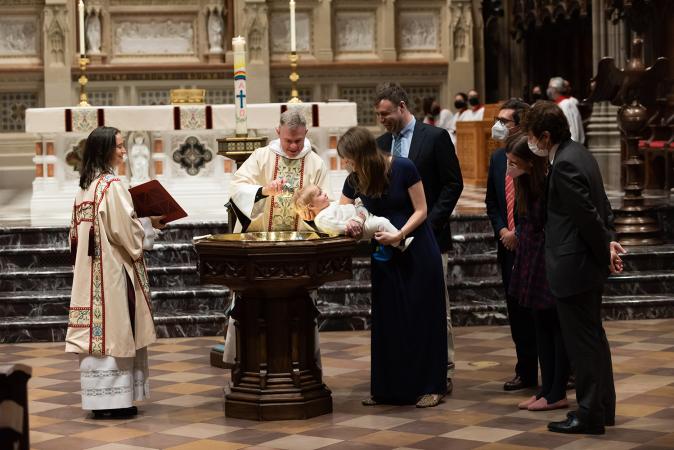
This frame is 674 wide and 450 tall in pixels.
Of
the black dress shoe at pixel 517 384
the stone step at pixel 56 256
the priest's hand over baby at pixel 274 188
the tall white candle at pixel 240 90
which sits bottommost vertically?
the black dress shoe at pixel 517 384

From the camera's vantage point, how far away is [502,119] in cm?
729

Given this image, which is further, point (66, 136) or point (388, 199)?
point (66, 136)

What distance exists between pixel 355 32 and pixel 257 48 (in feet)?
4.72

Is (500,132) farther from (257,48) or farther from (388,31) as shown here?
(388,31)

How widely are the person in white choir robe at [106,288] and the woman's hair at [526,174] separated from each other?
1.99 m

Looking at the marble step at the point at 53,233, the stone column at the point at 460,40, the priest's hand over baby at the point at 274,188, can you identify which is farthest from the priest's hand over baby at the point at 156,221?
the stone column at the point at 460,40

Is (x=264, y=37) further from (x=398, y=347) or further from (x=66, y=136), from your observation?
(x=398, y=347)

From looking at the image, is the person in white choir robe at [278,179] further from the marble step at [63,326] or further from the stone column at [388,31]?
the stone column at [388,31]

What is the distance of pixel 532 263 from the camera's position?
22.0 ft

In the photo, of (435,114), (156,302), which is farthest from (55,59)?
(156,302)

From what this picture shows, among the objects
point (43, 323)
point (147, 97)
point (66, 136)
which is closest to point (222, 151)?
point (43, 323)

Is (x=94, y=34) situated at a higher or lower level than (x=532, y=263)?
higher

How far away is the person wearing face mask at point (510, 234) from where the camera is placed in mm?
7207

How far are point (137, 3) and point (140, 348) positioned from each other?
11080 mm
